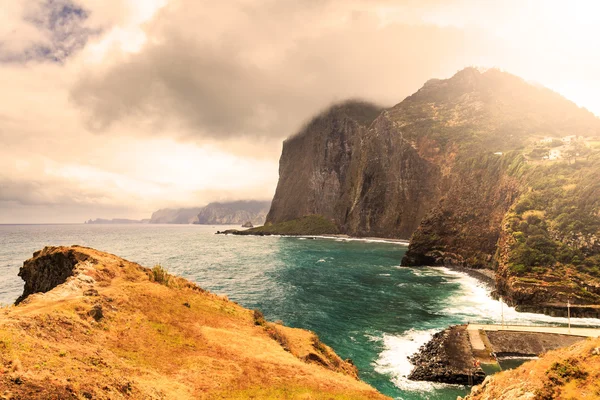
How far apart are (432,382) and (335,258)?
273ft

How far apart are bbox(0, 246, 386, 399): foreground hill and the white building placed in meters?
85.7

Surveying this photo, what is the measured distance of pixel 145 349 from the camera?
18.8 m

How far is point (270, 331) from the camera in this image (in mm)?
27172

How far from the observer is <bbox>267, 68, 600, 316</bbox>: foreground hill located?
51250 millimetres

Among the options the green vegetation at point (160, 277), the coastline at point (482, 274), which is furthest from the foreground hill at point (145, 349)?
the coastline at point (482, 274)

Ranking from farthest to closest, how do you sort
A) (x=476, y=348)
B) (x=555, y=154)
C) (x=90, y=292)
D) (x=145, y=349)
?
1. (x=555, y=154)
2. (x=476, y=348)
3. (x=90, y=292)
4. (x=145, y=349)

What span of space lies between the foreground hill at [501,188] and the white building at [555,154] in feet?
5.22

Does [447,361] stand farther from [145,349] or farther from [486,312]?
[145,349]

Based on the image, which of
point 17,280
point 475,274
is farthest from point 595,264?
point 17,280

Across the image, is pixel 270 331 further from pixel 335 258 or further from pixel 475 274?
pixel 335 258

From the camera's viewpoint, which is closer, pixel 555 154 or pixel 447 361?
pixel 447 361

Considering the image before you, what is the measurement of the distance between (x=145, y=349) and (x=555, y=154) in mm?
104663

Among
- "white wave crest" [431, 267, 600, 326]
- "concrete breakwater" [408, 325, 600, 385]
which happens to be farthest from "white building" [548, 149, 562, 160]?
"concrete breakwater" [408, 325, 600, 385]

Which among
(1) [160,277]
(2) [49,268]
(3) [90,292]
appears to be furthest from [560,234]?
(2) [49,268]
